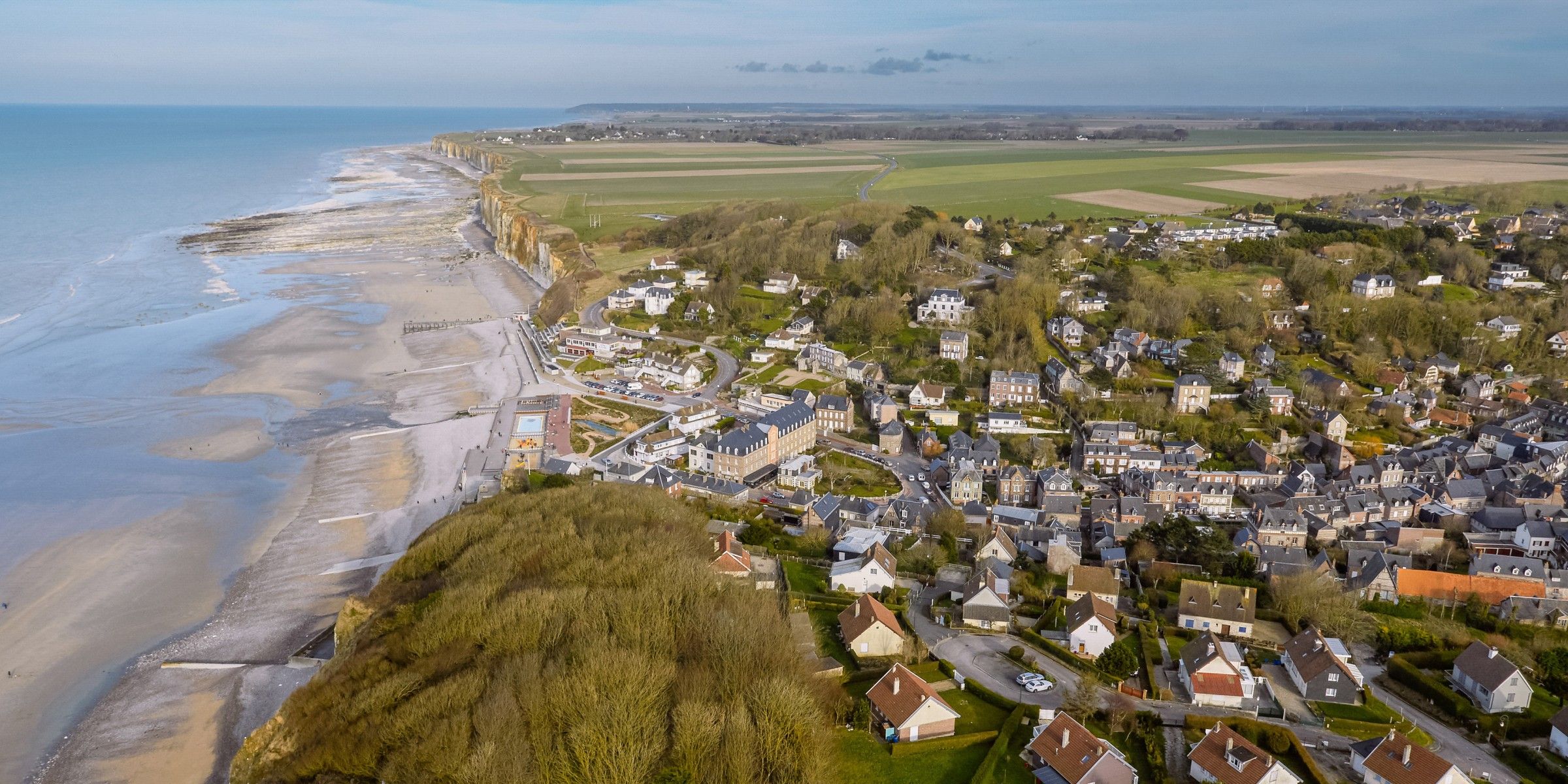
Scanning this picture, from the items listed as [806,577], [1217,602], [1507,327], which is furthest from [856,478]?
[1507,327]

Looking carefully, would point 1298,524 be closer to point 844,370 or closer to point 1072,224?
point 844,370

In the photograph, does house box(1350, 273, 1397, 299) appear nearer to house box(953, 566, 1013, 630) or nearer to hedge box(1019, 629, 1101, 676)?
house box(953, 566, 1013, 630)

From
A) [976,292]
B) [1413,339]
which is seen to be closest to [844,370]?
[976,292]

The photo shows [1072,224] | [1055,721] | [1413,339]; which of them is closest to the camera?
[1055,721]

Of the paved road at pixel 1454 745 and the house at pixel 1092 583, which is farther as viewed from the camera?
the house at pixel 1092 583

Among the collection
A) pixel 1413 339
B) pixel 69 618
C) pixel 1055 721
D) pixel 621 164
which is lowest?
pixel 69 618

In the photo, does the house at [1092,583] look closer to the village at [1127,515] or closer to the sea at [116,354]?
the village at [1127,515]

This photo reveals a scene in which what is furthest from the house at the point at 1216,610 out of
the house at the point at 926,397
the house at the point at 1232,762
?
the house at the point at 926,397
